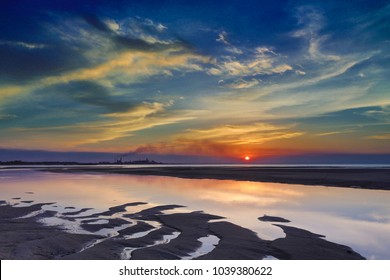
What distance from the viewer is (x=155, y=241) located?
9.25 meters

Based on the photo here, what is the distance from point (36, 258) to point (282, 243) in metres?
5.64

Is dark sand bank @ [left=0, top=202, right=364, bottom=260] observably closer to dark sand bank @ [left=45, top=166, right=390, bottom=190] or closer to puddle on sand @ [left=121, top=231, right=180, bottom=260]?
puddle on sand @ [left=121, top=231, right=180, bottom=260]

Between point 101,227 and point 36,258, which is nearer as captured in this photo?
point 36,258

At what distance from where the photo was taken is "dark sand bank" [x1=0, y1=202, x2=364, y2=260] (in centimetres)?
806

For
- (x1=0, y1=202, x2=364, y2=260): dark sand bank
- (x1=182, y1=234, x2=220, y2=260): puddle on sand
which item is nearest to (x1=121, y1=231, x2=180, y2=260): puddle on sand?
(x1=0, y1=202, x2=364, y2=260): dark sand bank

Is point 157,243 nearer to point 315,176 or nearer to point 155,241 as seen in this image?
point 155,241

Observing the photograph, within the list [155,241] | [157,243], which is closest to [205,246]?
[157,243]

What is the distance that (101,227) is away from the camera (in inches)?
435

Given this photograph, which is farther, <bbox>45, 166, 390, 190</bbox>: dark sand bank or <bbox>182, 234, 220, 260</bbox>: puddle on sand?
<bbox>45, 166, 390, 190</bbox>: dark sand bank

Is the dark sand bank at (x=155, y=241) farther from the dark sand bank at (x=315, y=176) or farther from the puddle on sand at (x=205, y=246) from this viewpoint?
the dark sand bank at (x=315, y=176)

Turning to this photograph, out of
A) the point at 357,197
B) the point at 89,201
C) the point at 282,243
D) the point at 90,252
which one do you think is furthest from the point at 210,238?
the point at 357,197
